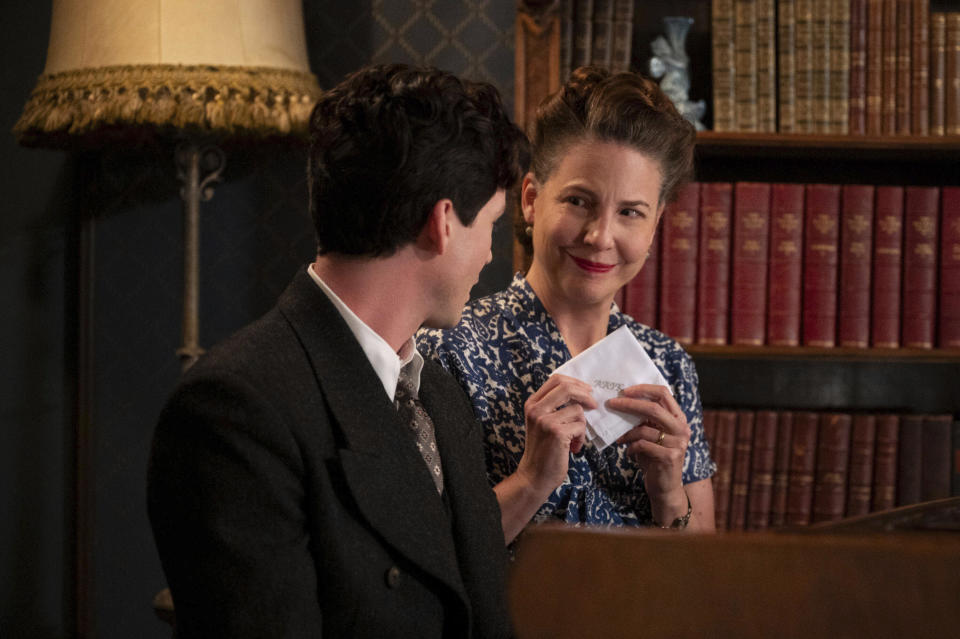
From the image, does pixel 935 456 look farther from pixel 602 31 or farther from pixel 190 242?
pixel 190 242

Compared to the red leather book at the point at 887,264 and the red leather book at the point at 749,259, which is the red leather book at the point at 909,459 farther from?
the red leather book at the point at 749,259

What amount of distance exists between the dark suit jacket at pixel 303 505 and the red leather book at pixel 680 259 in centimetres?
117

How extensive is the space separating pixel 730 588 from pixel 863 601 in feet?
0.19

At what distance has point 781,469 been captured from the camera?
2.24 meters

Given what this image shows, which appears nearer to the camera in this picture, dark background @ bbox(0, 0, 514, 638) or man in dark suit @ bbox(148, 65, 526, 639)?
man in dark suit @ bbox(148, 65, 526, 639)

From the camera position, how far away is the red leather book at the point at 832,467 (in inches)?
87.1

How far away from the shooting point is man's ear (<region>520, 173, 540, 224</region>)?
162 cm

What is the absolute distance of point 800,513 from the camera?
7.30 feet

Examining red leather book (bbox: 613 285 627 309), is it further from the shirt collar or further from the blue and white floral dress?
the shirt collar

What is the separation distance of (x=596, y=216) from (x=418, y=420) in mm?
516

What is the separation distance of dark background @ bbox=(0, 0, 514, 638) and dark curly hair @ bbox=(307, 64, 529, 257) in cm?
140

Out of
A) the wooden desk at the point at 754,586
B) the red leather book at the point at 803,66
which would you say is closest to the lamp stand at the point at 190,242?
the red leather book at the point at 803,66

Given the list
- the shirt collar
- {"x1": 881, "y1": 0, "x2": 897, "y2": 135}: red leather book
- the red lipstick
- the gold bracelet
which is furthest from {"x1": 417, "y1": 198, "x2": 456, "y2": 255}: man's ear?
{"x1": 881, "y1": 0, "x2": 897, "y2": 135}: red leather book

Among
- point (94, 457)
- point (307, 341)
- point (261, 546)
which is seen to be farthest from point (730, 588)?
point (94, 457)
